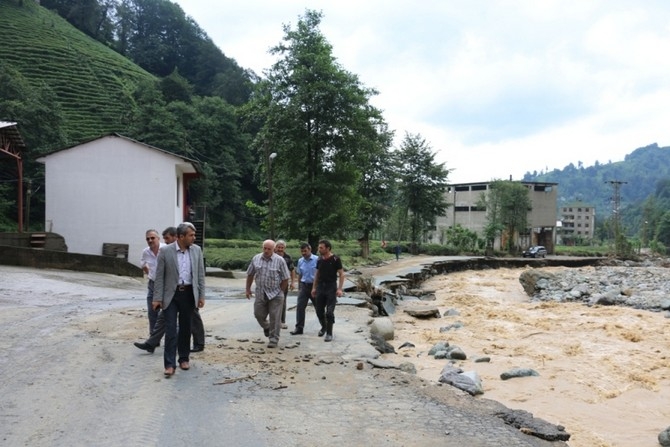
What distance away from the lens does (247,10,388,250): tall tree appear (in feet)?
73.2

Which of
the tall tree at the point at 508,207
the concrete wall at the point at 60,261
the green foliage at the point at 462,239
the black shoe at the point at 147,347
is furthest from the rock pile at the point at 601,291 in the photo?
the tall tree at the point at 508,207

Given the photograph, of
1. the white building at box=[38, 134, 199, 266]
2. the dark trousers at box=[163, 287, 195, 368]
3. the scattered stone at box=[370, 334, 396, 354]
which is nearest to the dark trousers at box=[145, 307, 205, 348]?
→ the dark trousers at box=[163, 287, 195, 368]

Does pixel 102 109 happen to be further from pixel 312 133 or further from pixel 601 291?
pixel 601 291

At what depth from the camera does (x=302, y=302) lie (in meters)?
10.5

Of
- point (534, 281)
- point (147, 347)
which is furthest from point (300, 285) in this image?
point (534, 281)

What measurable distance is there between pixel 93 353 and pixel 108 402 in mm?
2510

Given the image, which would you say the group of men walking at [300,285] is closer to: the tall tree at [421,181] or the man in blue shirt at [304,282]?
the man in blue shirt at [304,282]

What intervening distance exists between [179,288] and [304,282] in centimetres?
404

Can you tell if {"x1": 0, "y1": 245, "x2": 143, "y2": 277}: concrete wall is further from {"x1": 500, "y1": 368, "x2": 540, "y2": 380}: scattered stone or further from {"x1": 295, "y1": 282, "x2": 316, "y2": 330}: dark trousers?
{"x1": 500, "y1": 368, "x2": 540, "y2": 380}: scattered stone

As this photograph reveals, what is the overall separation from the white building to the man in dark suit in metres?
19.4

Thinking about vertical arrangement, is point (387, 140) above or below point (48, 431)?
above

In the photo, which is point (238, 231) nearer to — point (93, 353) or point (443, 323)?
point (443, 323)

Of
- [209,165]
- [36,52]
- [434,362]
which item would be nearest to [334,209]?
[434,362]

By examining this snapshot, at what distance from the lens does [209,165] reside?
59125 millimetres
